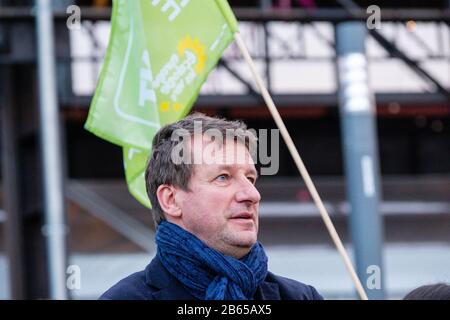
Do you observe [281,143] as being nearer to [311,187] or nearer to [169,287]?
[311,187]

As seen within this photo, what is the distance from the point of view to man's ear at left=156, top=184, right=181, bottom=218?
101 inches

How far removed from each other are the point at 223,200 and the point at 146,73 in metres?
1.48

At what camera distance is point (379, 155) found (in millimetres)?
14758

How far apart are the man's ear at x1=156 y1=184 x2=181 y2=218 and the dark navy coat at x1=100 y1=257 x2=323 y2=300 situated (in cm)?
12

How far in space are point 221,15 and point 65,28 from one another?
220 inches

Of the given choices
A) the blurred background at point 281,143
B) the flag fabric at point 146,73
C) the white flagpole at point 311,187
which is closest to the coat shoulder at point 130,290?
the white flagpole at point 311,187

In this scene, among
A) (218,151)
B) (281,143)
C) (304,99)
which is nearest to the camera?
(218,151)

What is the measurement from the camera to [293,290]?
8.64 ft

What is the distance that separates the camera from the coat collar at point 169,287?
8.11 ft

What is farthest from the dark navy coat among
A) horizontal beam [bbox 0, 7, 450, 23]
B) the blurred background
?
the blurred background

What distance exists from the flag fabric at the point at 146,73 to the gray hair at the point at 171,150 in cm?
120

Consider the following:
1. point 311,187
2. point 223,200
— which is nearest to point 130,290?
point 223,200

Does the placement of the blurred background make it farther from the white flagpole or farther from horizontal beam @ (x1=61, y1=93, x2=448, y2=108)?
the white flagpole
